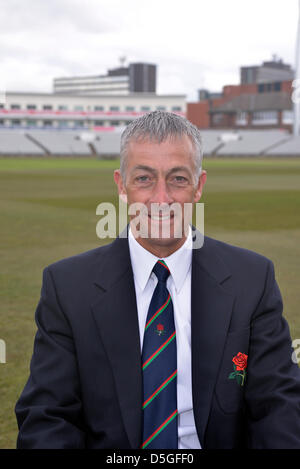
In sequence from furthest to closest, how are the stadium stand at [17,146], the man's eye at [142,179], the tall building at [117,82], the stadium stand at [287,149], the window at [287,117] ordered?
the tall building at [117,82] → the window at [287,117] → the stadium stand at [287,149] → the stadium stand at [17,146] → the man's eye at [142,179]

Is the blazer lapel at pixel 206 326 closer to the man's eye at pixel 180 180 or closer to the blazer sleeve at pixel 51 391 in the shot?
the man's eye at pixel 180 180

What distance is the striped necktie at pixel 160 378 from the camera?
2.27 metres

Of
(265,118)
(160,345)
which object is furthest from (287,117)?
(160,345)

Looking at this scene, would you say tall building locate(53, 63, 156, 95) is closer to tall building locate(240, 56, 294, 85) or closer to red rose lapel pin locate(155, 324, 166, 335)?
tall building locate(240, 56, 294, 85)

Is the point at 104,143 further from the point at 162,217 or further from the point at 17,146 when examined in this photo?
the point at 162,217

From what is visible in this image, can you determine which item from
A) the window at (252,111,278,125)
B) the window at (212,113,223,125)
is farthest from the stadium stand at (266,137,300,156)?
the window at (212,113,223,125)

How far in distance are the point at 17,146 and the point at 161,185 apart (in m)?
70.9

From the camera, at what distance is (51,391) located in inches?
89.1

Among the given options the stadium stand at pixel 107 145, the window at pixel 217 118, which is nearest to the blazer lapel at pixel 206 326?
the stadium stand at pixel 107 145

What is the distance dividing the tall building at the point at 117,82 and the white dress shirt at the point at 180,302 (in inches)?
5826
